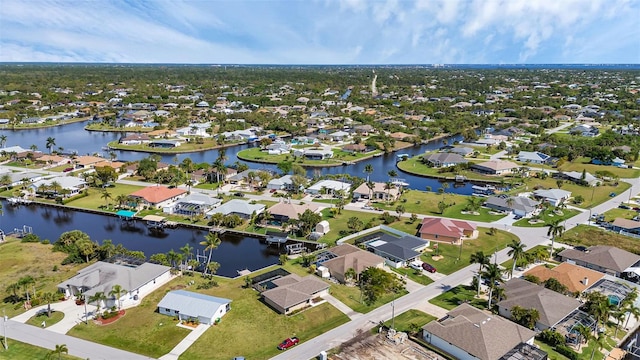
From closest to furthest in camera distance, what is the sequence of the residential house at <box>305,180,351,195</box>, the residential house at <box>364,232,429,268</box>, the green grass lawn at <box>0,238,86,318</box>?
1. the green grass lawn at <box>0,238,86,318</box>
2. the residential house at <box>364,232,429,268</box>
3. the residential house at <box>305,180,351,195</box>

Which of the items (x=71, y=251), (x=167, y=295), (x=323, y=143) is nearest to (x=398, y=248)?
(x=167, y=295)

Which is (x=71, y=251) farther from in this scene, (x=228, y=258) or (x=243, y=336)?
(x=243, y=336)

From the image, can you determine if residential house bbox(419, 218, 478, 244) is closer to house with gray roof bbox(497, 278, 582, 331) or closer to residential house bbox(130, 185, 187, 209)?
house with gray roof bbox(497, 278, 582, 331)

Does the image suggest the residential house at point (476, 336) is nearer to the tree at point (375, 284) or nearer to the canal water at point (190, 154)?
the tree at point (375, 284)

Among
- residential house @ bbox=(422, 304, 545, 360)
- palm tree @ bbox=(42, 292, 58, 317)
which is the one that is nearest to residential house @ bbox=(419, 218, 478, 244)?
residential house @ bbox=(422, 304, 545, 360)

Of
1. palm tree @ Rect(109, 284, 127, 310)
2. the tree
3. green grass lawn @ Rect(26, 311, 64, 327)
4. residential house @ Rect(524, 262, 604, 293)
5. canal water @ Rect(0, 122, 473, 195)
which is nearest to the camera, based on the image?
green grass lawn @ Rect(26, 311, 64, 327)

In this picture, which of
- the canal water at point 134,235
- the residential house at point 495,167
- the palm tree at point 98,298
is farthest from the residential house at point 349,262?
the residential house at point 495,167

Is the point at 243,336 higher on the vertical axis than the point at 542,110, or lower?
lower
